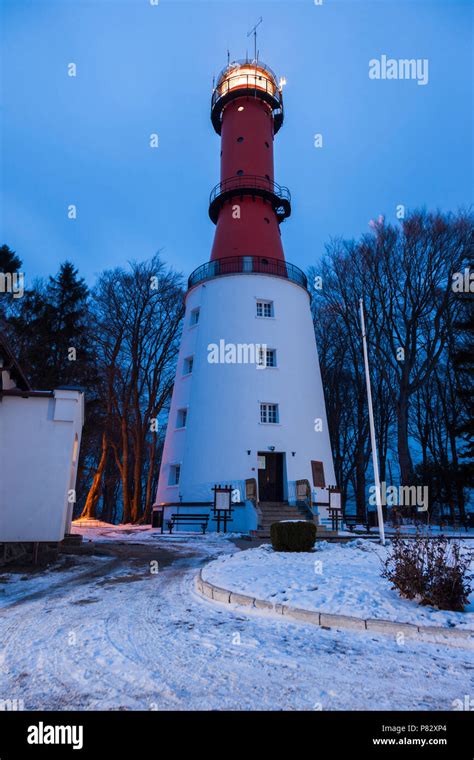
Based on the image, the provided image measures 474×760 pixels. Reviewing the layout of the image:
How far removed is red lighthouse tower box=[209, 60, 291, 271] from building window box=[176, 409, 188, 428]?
874 centimetres

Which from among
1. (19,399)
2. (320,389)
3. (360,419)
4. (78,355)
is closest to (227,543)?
(19,399)

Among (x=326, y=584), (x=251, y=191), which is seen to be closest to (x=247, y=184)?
(x=251, y=191)

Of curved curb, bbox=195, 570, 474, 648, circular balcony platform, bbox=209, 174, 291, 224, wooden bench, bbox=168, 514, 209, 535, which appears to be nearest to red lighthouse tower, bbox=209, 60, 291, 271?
circular balcony platform, bbox=209, 174, 291, 224

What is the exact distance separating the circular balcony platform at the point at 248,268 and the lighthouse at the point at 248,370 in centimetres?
6

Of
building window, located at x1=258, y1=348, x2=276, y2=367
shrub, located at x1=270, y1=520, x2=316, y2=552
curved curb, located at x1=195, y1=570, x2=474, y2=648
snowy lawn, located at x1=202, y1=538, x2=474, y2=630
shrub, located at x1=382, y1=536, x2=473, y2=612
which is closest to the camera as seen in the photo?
curved curb, located at x1=195, y1=570, x2=474, y2=648

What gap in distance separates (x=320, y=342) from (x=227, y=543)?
76.9ft

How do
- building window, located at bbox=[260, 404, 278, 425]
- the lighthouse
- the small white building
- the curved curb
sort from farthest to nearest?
building window, located at bbox=[260, 404, 278, 425], the lighthouse, the small white building, the curved curb

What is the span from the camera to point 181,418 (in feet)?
90.5

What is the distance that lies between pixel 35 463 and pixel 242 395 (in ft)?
47.2

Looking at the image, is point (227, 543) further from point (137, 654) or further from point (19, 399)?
point (137, 654)

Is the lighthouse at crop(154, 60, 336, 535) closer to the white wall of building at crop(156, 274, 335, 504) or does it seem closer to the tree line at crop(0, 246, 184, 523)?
the white wall of building at crop(156, 274, 335, 504)

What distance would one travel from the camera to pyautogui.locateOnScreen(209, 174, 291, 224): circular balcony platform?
96.4 ft

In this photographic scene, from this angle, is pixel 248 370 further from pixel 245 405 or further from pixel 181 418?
pixel 181 418

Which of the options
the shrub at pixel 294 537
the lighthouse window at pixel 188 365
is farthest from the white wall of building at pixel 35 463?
the lighthouse window at pixel 188 365
